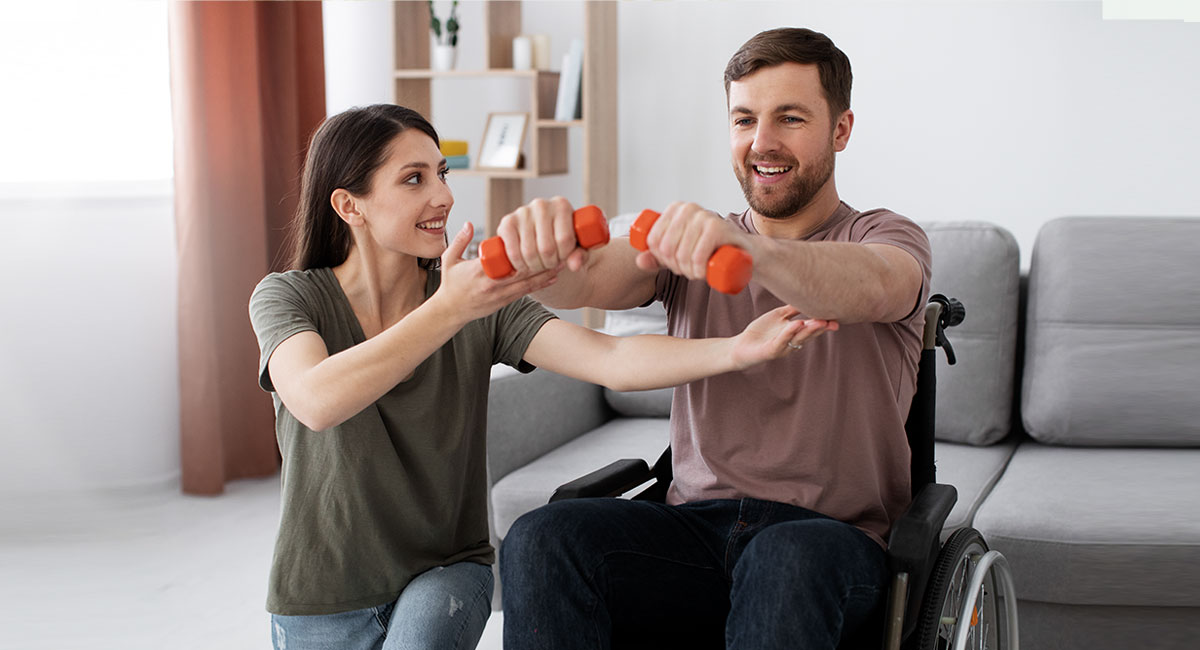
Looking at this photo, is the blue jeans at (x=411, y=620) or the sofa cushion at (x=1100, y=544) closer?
the blue jeans at (x=411, y=620)

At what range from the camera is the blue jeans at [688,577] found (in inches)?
48.5

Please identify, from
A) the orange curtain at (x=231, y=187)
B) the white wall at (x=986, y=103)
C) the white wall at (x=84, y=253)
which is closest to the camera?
the white wall at (x=986, y=103)

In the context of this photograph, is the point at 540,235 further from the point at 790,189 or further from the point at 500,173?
the point at 500,173

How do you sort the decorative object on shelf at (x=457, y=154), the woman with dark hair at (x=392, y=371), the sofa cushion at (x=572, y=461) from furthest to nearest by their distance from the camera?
the decorative object on shelf at (x=457, y=154)
the sofa cushion at (x=572, y=461)
the woman with dark hair at (x=392, y=371)

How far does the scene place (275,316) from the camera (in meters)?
1.40

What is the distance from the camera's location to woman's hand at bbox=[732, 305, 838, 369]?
4.17ft

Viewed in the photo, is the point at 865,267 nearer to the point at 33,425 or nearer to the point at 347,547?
the point at 347,547

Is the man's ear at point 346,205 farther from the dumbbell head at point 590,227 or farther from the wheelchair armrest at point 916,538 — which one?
the wheelchair armrest at point 916,538

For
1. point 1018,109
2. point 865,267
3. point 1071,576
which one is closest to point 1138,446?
point 1071,576

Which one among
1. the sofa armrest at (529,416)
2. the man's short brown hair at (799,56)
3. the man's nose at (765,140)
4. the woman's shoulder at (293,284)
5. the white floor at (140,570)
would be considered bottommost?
the white floor at (140,570)

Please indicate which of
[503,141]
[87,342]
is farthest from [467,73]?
[87,342]

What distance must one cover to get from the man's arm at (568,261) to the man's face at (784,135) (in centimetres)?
22

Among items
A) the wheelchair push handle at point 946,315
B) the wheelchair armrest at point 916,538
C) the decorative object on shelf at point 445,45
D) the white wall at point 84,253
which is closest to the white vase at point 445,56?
the decorative object on shelf at point 445,45

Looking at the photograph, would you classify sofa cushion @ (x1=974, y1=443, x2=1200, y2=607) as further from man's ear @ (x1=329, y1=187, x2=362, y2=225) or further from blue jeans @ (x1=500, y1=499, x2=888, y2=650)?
man's ear @ (x1=329, y1=187, x2=362, y2=225)
